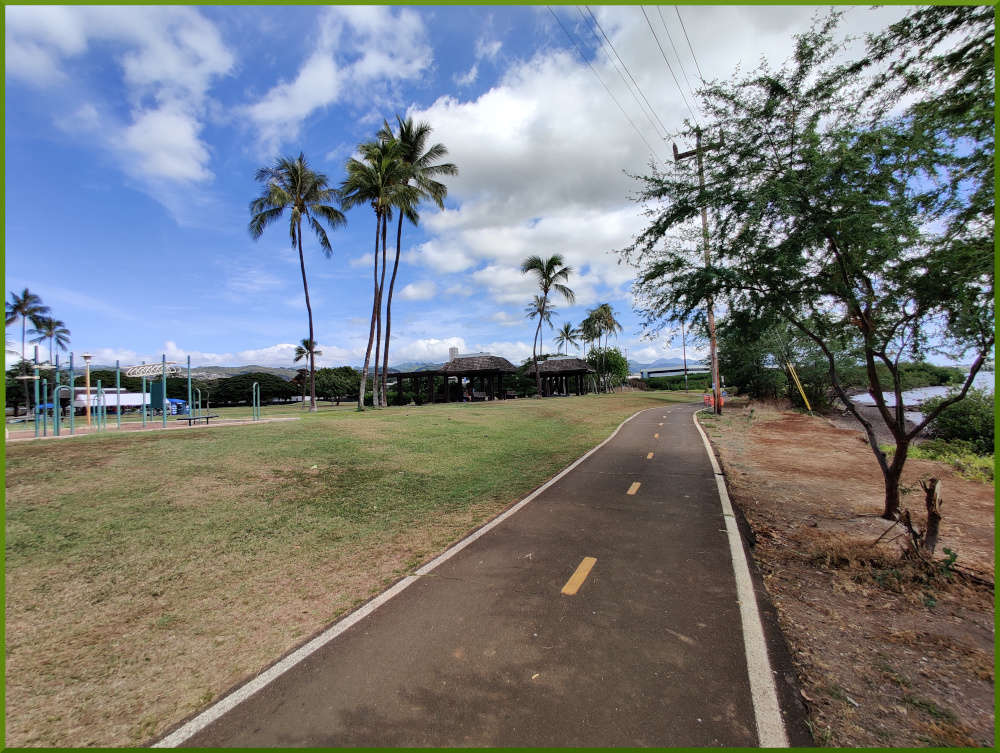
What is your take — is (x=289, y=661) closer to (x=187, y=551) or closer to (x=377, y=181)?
(x=187, y=551)

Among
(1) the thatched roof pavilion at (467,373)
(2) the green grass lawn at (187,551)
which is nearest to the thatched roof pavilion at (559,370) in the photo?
(1) the thatched roof pavilion at (467,373)

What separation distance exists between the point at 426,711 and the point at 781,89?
30.9ft

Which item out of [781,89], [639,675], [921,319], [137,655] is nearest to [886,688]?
[639,675]

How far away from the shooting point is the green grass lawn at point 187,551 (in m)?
3.32

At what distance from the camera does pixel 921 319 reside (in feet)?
20.0

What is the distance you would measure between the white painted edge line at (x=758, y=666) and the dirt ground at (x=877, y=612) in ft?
0.66

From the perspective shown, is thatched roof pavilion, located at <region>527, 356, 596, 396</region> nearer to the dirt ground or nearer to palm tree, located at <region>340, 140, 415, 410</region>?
palm tree, located at <region>340, 140, 415, 410</region>

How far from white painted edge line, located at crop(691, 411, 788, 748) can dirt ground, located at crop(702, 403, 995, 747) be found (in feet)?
0.66

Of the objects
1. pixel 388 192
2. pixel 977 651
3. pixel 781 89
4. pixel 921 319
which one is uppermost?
pixel 388 192

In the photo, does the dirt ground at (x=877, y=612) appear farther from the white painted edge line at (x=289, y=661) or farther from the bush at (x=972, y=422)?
the bush at (x=972, y=422)

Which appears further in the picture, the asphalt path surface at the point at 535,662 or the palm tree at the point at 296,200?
the palm tree at the point at 296,200

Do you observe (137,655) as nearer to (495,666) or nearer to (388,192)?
(495,666)

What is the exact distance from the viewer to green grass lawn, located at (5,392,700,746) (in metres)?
3.32

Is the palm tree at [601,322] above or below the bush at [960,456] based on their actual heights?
above
